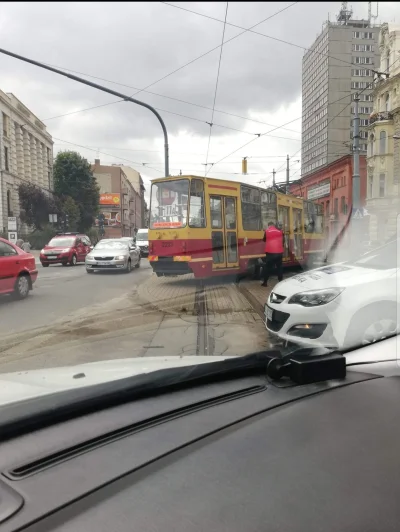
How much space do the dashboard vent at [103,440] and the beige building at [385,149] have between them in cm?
204

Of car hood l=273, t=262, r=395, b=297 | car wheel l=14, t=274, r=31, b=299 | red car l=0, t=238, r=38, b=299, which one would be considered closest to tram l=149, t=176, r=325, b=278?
car hood l=273, t=262, r=395, b=297

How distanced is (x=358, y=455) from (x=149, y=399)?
2.55 ft

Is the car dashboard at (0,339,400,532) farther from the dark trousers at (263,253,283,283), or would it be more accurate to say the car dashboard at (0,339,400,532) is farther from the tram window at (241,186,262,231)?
the tram window at (241,186,262,231)

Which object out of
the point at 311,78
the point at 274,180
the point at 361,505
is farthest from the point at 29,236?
the point at 361,505

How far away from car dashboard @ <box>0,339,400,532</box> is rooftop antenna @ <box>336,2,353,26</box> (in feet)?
6.26

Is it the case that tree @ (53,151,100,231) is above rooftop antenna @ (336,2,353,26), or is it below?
below

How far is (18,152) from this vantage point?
3311mm

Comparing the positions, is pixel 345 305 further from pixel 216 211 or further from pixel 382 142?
pixel 216 211

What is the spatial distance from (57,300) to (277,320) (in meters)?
3.22

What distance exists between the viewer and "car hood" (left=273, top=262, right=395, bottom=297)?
3293mm

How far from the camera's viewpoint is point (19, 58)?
2713mm

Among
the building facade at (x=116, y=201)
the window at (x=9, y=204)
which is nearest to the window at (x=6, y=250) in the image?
the window at (x=9, y=204)

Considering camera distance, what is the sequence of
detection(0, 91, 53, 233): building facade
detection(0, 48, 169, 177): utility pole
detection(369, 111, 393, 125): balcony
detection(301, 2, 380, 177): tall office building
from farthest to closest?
detection(369, 111, 393, 125): balcony, detection(0, 91, 53, 233): building facade, detection(301, 2, 380, 177): tall office building, detection(0, 48, 169, 177): utility pole

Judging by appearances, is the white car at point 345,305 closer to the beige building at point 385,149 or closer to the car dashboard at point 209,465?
the beige building at point 385,149
